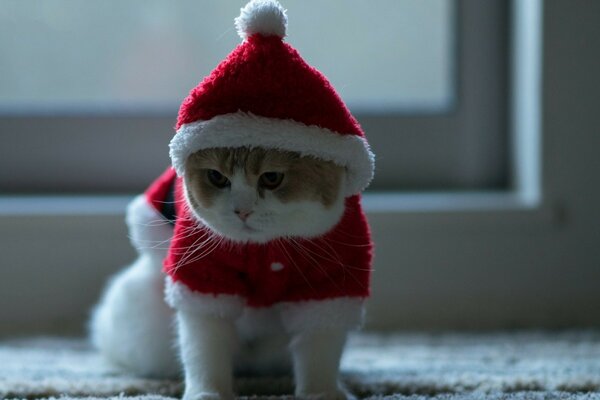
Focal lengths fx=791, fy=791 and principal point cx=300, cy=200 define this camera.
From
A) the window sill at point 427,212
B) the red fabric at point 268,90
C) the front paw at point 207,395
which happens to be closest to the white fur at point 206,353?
the front paw at point 207,395

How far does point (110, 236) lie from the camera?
1.34m

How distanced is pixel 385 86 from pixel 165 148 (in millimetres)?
437

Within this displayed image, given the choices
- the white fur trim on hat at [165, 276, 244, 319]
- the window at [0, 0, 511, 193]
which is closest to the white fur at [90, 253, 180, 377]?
the white fur trim on hat at [165, 276, 244, 319]

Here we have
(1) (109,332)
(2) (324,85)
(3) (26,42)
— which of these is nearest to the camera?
(2) (324,85)

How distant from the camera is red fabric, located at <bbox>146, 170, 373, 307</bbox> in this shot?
87 cm

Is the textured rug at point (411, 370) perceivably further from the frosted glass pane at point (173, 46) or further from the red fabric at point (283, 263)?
the frosted glass pane at point (173, 46)

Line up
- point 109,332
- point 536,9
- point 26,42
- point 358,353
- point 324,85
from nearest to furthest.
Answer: point 324,85 → point 109,332 → point 358,353 → point 536,9 → point 26,42

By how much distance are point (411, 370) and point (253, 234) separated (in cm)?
36

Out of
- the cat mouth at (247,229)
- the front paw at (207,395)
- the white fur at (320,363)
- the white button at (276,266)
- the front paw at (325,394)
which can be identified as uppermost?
the cat mouth at (247,229)

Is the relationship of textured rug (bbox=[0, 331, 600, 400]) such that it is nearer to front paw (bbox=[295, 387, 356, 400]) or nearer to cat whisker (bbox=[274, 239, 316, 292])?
front paw (bbox=[295, 387, 356, 400])

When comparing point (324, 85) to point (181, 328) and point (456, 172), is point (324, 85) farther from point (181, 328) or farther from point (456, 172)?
point (456, 172)

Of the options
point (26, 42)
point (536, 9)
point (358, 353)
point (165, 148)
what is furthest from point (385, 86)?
point (26, 42)

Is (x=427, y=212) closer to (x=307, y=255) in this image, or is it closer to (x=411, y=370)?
(x=411, y=370)

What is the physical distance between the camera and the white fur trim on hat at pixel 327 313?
0.88 m
